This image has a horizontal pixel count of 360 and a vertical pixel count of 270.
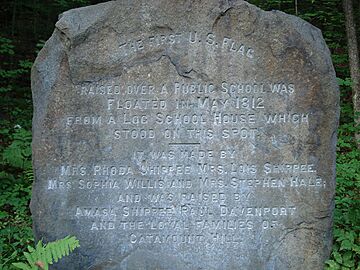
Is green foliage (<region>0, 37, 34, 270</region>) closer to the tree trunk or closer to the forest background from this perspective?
the forest background

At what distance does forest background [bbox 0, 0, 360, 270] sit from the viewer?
15.3ft

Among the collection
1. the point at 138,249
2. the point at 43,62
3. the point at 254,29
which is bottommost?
the point at 138,249

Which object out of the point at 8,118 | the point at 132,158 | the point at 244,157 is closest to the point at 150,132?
the point at 132,158

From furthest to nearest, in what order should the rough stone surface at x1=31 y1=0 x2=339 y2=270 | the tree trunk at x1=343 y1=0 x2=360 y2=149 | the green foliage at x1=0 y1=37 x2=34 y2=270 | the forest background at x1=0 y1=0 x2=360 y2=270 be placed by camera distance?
1. the tree trunk at x1=343 y1=0 x2=360 y2=149
2. the green foliage at x1=0 y1=37 x2=34 y2=270
3. the forest background at x1=0 y1=0 x2=360 y2=270
4. the rough stone surface at x1=31 y1=0 x2=339 y2=270

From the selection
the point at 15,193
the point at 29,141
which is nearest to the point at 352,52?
the point at 29,141

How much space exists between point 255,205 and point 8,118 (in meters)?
6.84

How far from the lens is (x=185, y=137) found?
416 cm

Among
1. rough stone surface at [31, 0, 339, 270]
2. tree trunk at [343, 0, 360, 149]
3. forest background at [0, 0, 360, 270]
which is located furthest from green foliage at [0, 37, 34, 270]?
tree trunk at [343, 0, 360, 149]

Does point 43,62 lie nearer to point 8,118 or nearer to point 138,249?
point 138,249

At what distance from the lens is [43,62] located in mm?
4223

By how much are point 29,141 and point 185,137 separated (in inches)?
147

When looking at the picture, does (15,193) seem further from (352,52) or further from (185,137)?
(352,52)

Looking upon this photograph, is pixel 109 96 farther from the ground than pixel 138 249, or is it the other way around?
pixel 109 96

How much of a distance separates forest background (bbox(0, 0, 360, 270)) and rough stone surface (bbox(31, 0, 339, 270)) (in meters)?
0.76
